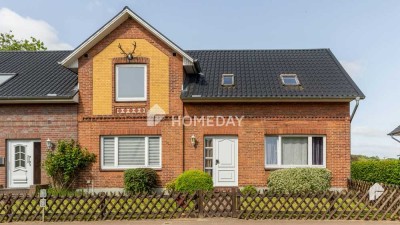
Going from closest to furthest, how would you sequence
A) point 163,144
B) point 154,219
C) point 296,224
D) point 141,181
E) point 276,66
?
point 296,224 → point 154,219 → point 141,181 → point 163,144 → point 276,66

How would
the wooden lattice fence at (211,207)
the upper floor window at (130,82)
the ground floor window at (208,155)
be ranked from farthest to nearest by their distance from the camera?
the ground floor window at (208,155) → the upper floor window at (130,82) → the wooden lattice fence at (211,207)

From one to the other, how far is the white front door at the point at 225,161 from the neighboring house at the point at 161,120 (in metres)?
0.04

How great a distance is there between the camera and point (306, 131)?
1694 cm

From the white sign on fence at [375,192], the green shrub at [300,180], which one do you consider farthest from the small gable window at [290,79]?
the white sign on fence at [375,192]

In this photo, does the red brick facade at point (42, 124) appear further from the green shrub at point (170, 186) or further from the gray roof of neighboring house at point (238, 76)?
the green shrub at point (170, 186)

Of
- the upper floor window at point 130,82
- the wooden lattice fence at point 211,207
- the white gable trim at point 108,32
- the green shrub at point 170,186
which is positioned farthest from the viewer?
the upper floor window at point 130,82

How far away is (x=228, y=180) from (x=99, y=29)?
8163 millimetres

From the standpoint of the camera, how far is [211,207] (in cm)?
1148

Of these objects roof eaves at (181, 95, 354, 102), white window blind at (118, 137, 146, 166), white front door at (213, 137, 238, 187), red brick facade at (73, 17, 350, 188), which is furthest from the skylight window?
white front door at (213, 137, 238, 187)

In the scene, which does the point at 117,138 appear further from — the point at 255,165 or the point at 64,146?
the point at 255,165

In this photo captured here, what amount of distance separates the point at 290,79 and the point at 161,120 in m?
6.03

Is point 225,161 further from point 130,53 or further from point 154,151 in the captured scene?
point 130,53

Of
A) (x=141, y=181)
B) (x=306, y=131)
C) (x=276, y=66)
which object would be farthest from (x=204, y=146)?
(x=276, y=66)

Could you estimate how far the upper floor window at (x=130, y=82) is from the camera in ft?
56.0
